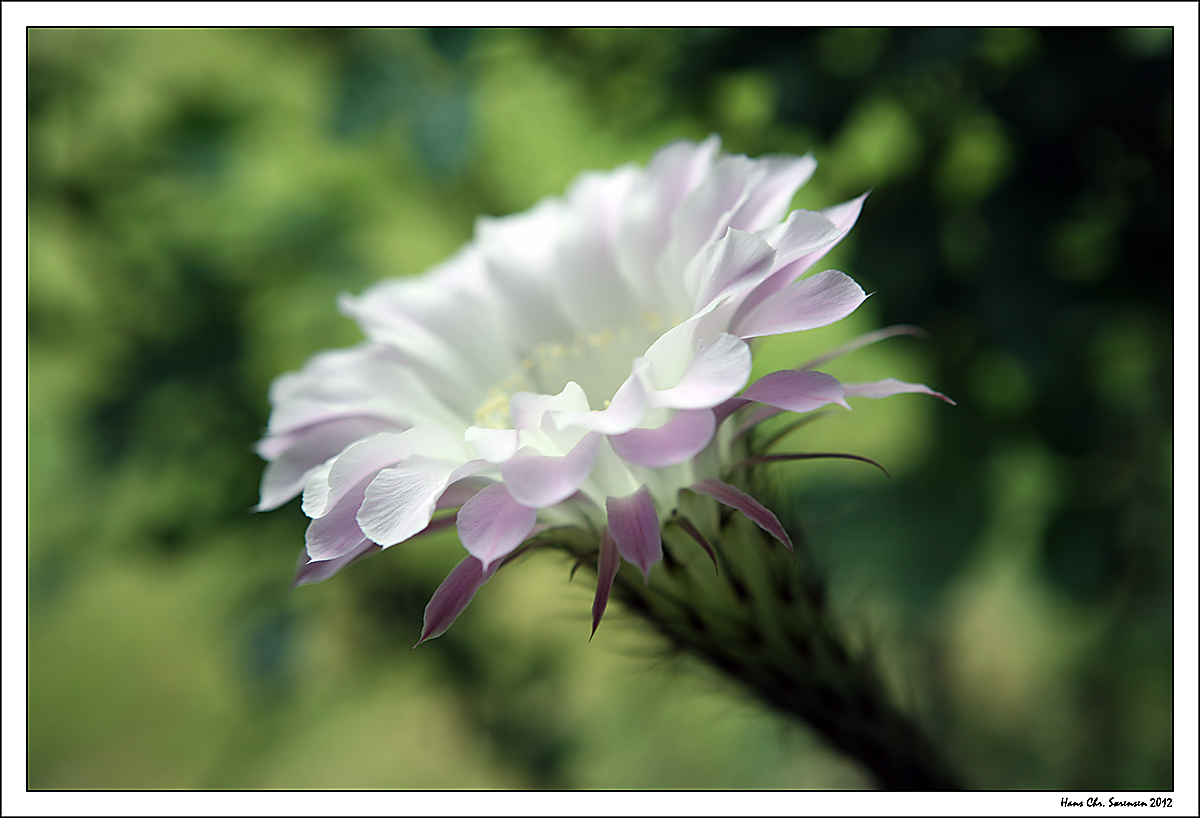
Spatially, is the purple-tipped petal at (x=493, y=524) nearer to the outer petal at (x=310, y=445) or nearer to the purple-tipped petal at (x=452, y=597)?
the purple-tipped petal at (x=452, y=597)

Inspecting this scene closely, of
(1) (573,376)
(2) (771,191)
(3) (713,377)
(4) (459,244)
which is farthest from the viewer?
(4) (459,244)

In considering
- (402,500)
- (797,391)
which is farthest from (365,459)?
(797,391)

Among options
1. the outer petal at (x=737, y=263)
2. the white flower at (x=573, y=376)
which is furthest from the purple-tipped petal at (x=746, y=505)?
the outer petal at (x=737, y=263)

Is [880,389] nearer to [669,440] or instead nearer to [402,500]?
[669,440]

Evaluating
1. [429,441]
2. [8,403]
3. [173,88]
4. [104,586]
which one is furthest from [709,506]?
[104,586]

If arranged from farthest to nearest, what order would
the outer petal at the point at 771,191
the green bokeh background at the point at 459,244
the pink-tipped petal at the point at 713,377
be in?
1. the green bokeh background at the point at 459,244
2. the outer petal at the point at 771,191
3. the pink-tipped petal at the point at 713,377
